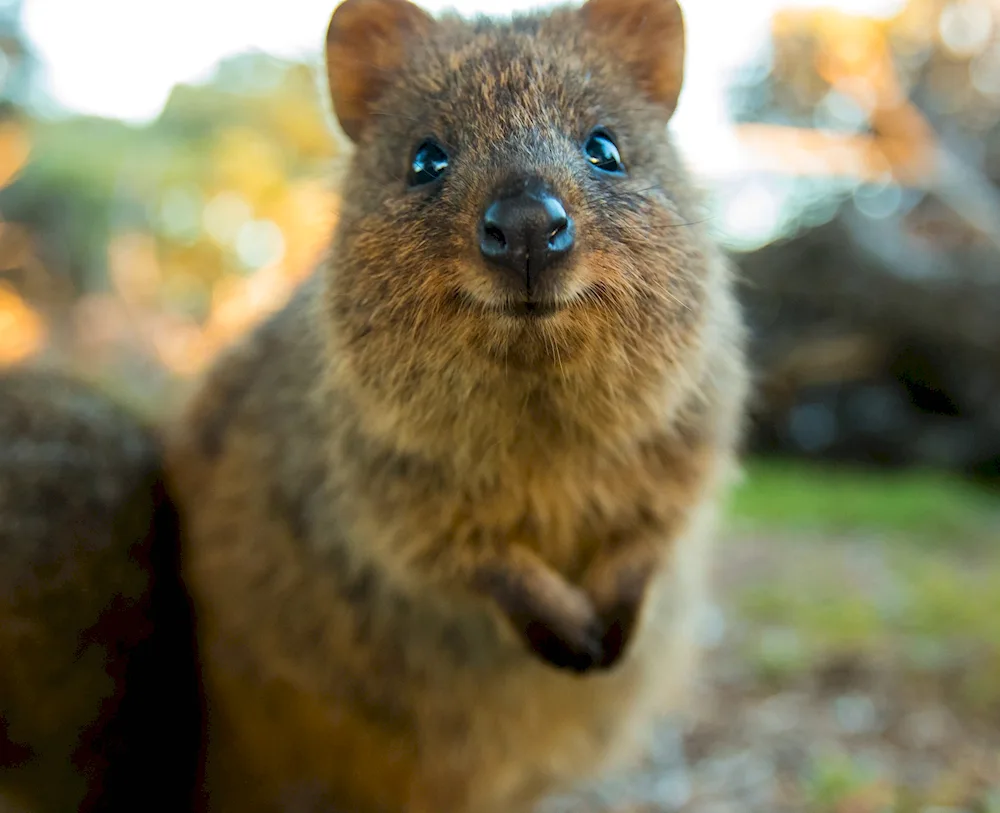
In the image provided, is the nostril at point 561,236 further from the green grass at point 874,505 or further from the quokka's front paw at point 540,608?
the green grass at point 874,505

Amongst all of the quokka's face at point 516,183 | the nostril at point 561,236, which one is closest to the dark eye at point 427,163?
the quokka's face at point 516,183

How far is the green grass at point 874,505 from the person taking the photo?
210 inches

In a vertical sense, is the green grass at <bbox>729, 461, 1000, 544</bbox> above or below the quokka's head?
above

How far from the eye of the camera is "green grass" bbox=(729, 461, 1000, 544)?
5336mm

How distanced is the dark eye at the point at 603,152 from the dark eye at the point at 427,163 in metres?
0.28

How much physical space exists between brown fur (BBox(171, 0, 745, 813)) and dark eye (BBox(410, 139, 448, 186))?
4 centimetres

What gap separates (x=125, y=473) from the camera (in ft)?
6.54

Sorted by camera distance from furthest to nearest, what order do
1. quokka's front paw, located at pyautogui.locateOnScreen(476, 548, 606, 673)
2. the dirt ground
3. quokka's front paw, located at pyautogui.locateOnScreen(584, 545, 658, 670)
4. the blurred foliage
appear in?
the blurred foliage → the dirt ground → quokka's front paw, located at pyautogui.locateOnScreen(584, 545, 658, 670) → quokka's front paw, located at pyautogui.locateOnScreen(476, 548, 606, 673)

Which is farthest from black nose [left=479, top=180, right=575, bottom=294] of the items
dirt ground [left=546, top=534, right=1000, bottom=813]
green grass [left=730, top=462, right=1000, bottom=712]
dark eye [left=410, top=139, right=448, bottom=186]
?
green grass [left=730, top=462, right=1000, bottom=712]

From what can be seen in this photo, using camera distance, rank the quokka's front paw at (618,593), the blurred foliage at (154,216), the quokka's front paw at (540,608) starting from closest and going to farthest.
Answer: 1. the quokka's front paw at (540,608)
2. the quokka's front paw at (618,593)
3. the blurred foliage at (154,216)

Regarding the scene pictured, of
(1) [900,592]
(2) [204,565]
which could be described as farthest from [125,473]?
(1) [900,592]

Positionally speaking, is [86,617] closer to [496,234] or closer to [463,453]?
[463,453]

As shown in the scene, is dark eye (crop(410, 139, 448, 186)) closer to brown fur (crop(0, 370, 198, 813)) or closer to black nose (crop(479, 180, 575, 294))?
black nose (crop(479, 180, 575, 294))

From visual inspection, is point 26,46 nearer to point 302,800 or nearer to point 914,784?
point 302,800
